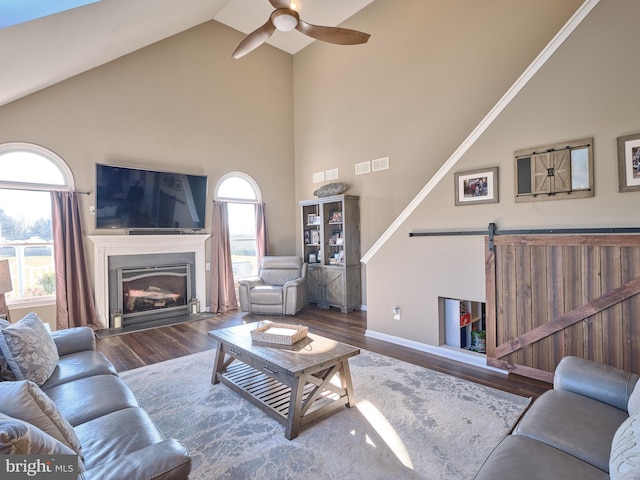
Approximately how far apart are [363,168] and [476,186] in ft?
9.72

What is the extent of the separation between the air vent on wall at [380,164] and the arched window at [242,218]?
2.43 m

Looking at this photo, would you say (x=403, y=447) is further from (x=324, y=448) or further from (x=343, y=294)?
(x=343, y=294)

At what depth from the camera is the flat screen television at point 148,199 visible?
5156mm

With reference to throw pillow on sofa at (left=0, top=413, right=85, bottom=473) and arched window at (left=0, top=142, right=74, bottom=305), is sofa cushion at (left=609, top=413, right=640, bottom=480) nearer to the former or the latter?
throw pillow on sofa at (left=0, top=413, right=85, bottom=473)

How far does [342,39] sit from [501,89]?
2403 mm

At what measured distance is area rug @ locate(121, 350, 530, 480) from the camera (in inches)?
81.9

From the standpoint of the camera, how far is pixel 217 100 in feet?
21.2

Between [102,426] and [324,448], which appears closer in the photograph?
[102,426]

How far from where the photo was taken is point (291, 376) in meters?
2.37

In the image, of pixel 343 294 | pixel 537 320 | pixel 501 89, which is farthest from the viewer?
Answer: pixel 343 294

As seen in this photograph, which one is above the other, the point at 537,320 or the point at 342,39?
the point at 342,39

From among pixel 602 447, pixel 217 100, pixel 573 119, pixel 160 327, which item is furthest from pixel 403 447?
pixel 217 100

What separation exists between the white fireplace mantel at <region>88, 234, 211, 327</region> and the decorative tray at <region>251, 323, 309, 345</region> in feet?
11.4

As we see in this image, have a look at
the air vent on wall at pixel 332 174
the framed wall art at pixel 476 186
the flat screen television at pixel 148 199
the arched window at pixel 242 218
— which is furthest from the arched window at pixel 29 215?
the framed wall art at pixel 476 186
